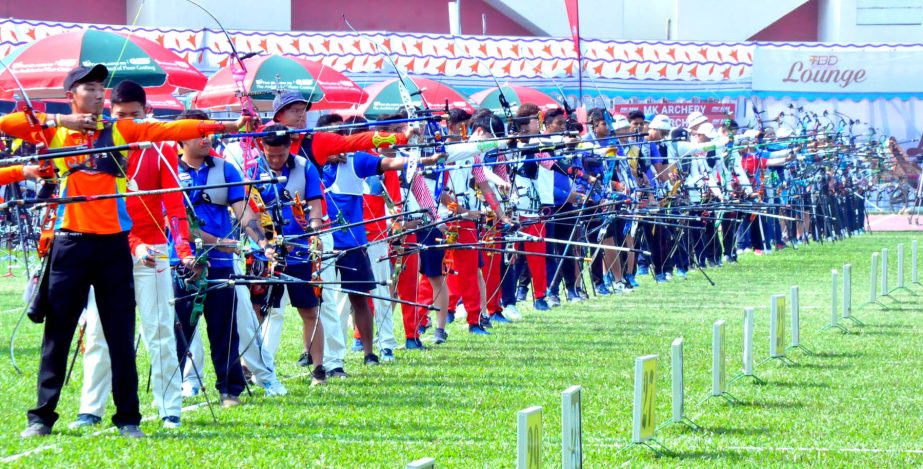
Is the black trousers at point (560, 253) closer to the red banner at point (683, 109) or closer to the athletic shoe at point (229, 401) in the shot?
the athletic shoe at point (229, 401)

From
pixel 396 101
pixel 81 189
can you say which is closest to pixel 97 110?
pixel 81 189

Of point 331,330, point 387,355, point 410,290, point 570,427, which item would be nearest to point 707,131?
point 410,290

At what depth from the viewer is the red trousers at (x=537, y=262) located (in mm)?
15305

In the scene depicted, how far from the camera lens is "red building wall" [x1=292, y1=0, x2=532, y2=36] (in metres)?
42.0

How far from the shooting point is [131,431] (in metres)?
7.83

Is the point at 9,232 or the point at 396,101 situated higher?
the point at 396,101

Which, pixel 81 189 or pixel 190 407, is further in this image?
pixel 190 407

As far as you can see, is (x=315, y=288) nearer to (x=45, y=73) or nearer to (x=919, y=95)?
(x=45, y=73)

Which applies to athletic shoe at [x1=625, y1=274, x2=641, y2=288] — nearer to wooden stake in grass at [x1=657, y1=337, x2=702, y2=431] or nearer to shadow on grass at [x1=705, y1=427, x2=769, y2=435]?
wooden stake in grass at [x1=657, y1=337, x2=702, y2=431]

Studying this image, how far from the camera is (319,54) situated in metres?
28.8

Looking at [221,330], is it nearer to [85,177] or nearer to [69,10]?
[85,177]

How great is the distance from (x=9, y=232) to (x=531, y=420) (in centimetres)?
1813

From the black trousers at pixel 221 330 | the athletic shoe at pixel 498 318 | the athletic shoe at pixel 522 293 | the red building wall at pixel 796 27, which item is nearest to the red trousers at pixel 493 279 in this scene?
the athletic shoe at pixel 498 318

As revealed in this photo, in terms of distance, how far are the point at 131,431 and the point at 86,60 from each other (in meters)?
7.91
